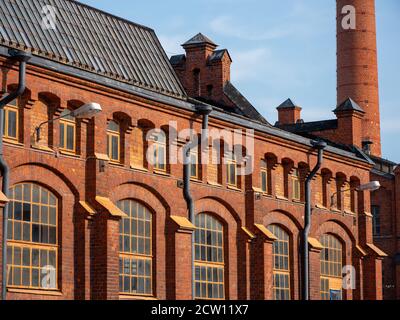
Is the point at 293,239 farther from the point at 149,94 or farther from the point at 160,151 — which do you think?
the point at 149,94

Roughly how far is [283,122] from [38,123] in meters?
32.1

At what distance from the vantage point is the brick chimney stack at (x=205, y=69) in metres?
48.2

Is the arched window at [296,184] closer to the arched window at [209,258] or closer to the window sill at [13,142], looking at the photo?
the arched window at [209,258]

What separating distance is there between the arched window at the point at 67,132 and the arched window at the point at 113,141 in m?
1.63

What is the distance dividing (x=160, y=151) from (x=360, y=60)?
4861 centimetres

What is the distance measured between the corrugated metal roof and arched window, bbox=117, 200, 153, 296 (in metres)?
4.56

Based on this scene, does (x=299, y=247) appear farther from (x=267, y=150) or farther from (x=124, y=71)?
(x=124, y=71)

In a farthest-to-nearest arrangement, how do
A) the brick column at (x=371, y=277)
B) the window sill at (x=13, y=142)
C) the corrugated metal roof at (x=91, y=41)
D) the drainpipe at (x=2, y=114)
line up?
the brick column at (x=371, y=277), the corrugated metal roof at (x=91, y=41), the window sill at (x=13, y=142), the drainpipe at (x=2, y=114)

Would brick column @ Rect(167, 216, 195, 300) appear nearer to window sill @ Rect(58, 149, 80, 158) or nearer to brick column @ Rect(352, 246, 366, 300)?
window sill @ Rect(58, 149, 80, 158)

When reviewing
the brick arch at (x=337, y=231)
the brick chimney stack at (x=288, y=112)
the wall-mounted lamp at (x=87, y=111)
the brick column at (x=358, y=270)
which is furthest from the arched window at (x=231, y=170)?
the brick chimney stack at (x=288, y=112)

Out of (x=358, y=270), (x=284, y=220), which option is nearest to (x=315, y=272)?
(x=284, y=220)

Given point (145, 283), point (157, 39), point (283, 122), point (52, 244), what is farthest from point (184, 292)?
point (283, 122)

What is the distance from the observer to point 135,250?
34.2 m

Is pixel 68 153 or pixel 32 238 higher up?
pixel 68 153
